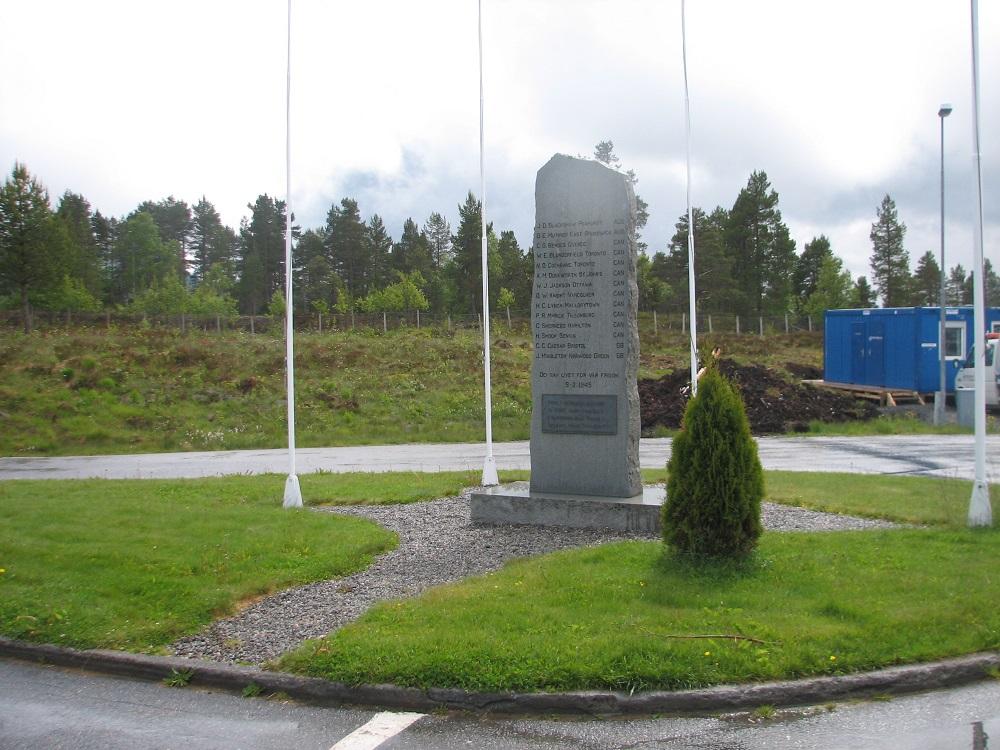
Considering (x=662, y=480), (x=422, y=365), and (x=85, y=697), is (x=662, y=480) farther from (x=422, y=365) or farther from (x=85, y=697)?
(x=422, y=365)

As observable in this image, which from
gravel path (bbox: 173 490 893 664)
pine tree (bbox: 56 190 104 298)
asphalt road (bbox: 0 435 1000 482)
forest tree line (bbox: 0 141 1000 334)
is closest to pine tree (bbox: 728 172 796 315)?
forest tree line (bbox: 0 141 1000 334)

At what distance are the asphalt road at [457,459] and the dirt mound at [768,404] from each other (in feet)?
6.38

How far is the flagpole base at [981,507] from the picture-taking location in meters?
8.54

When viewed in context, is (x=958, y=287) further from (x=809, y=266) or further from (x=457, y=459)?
(x=457, y=459)

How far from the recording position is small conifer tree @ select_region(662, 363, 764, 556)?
6688mm

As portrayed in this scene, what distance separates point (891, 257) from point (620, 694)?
74506mm

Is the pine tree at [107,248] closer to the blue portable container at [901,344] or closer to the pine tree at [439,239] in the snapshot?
the pine tree at [439,239]

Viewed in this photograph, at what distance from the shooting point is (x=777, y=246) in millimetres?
62781

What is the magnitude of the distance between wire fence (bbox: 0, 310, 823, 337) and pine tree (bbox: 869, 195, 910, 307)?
62.9 ft

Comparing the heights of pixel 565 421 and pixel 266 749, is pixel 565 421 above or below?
above

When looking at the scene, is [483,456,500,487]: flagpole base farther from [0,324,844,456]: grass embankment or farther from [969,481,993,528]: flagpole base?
[0,324,844,456]: grass embankment

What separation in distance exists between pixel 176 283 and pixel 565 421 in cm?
6087

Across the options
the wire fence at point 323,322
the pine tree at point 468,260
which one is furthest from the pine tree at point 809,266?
the pine tree at point 468,260

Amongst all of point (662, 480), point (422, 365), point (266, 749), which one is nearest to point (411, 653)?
point (266, 749)
